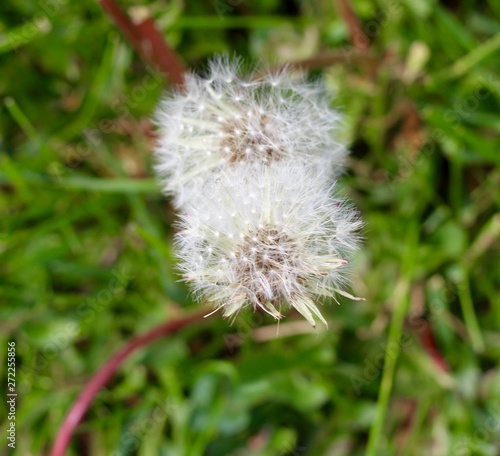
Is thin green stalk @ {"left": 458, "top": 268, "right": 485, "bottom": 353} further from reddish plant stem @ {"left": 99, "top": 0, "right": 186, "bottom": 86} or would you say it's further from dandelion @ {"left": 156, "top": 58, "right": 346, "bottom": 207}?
reddish plant stem @ {"left": 99, "top": 0, "right": 186, "bottom": 86}

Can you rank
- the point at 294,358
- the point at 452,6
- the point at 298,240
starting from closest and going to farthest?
the point at 298,240 → the point at 294,358 → the point at 452,6

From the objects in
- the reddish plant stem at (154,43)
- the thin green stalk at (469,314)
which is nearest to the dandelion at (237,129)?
the reddish plant stem at (154,43)

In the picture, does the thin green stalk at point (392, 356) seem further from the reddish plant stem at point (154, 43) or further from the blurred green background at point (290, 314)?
the reddish plant stem at point (154, 43)

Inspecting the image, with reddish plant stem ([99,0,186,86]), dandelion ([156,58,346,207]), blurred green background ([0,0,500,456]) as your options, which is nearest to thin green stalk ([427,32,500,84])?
blurred green background ([0,0,500,456])

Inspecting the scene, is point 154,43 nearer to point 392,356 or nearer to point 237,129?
point 237,129

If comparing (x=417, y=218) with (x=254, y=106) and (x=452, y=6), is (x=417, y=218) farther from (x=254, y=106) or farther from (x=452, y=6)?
(x=254, y=106)

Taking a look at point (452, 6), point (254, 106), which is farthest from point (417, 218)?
point (254, 106)

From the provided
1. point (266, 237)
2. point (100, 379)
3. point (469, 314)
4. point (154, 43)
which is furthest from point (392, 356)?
point (154, 43)

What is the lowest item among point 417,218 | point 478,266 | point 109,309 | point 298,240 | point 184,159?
point 478,266
